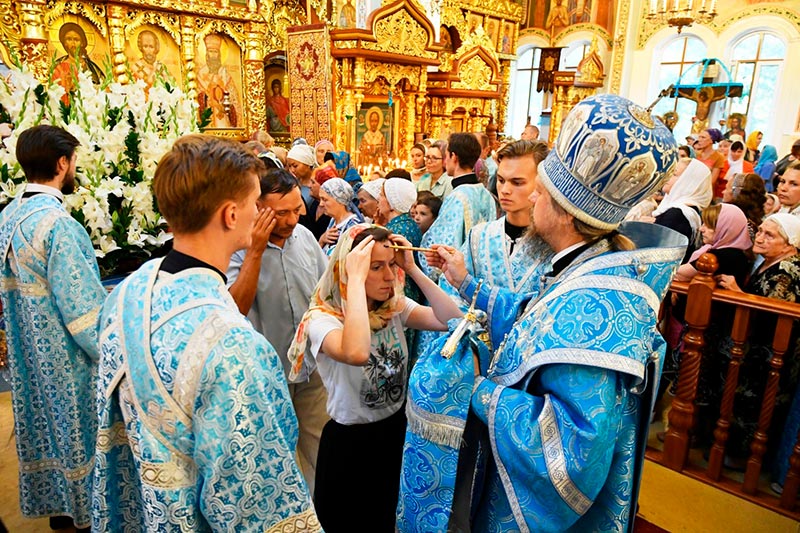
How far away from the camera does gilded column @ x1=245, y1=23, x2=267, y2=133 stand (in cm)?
1049

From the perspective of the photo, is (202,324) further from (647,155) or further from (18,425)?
(18,425)

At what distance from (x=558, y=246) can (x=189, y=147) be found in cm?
108

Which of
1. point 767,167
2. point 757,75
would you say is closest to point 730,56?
point 757,75

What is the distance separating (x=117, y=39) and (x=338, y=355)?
9.57 meters

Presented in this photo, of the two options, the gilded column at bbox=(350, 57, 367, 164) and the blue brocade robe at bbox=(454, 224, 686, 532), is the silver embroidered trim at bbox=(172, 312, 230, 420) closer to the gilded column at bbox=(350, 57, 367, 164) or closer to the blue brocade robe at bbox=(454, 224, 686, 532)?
the blue brocade robe at bbox=(454, 224, 686, 532)

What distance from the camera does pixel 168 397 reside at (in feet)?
3.72

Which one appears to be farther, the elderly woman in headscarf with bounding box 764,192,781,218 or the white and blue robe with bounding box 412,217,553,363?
the elderly woman in headscarf with bounding box 764,192,781,218

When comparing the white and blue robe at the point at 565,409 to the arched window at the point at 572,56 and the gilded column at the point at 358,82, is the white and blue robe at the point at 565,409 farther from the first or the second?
the arched window at the point at 572,56

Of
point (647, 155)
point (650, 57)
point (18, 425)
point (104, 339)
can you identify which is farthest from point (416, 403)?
point (650, 57)

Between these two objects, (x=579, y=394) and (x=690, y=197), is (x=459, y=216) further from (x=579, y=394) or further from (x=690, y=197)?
(x=690, y=197)

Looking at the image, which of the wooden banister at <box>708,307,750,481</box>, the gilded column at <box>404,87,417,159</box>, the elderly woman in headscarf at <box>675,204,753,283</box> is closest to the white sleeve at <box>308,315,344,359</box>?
the wooden banister at <box>708,307,750,481</box>

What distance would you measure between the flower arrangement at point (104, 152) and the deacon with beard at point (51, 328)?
0.14m

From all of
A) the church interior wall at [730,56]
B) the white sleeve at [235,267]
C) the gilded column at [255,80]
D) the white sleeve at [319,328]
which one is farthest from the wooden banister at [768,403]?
the church interior wall at [730,56]

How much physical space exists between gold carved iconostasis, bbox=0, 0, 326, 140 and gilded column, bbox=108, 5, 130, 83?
2cm
